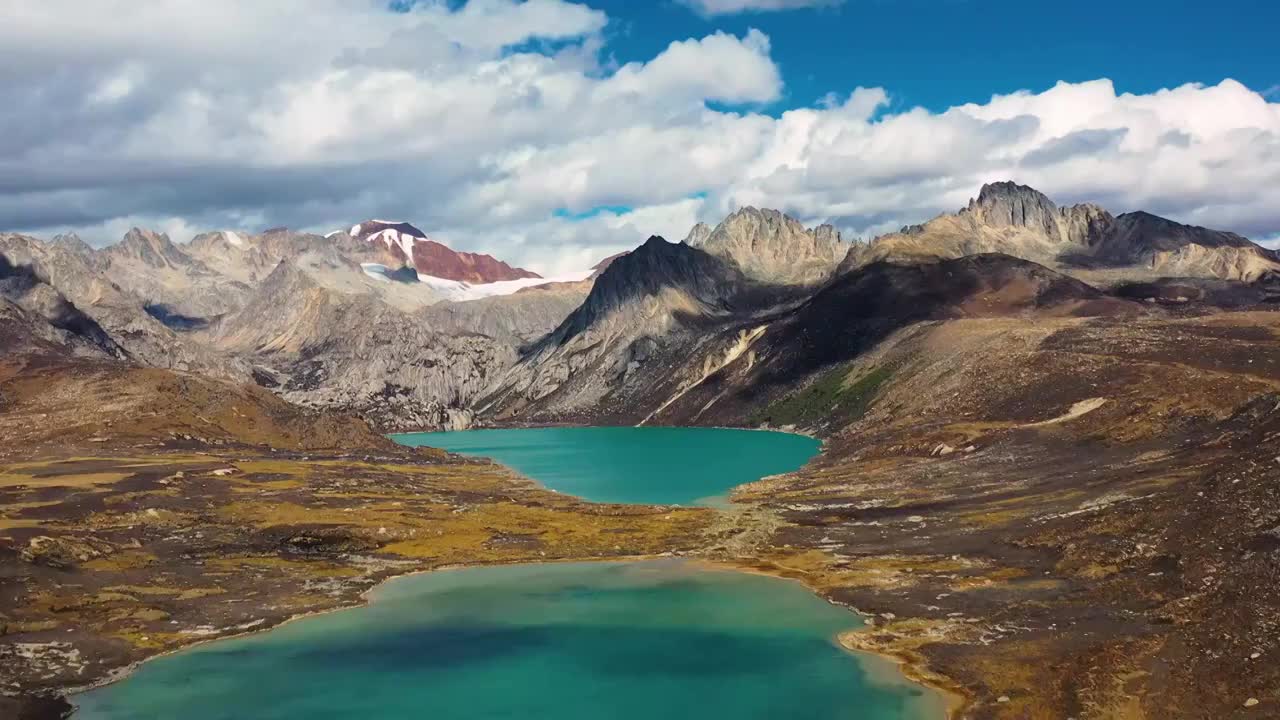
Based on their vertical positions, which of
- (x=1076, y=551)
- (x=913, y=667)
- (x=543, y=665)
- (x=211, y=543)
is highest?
(x=211, y=543)

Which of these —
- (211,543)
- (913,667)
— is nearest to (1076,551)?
(913,667)

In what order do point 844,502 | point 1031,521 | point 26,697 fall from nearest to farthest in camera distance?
1. point 26,697
2. point 1031,521
3. point 844,502

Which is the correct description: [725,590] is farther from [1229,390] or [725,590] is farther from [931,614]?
[1229,390]

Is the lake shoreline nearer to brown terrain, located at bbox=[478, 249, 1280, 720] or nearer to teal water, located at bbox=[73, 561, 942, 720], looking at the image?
brown terrain, located at bbox=[478, 249, 1280, 720]

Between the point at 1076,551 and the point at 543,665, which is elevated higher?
the point at 1076,551

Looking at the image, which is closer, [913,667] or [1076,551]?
[913,667]

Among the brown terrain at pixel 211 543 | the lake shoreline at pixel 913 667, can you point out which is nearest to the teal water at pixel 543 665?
the lake shoreline at pixel 913 667

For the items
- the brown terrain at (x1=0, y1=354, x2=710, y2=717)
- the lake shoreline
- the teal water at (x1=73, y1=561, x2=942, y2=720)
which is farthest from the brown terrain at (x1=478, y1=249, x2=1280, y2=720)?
→ the brown terrain at (x1=0, y1=354, x2=710, y2=717)

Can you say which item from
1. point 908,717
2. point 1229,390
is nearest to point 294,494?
point 908,717

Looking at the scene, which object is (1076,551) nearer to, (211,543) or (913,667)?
(913,667)
